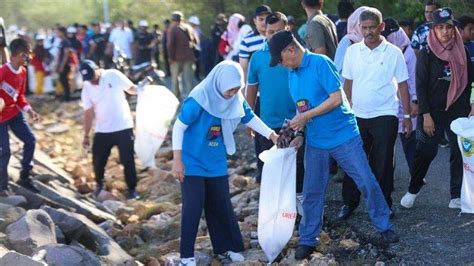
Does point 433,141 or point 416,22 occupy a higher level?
point 416,22

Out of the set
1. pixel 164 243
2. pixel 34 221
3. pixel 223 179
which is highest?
pixel 223 179

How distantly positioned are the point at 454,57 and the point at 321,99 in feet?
4.67

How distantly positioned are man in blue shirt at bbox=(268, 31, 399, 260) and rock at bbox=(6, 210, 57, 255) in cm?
208

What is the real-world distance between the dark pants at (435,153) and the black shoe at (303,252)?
1.37m

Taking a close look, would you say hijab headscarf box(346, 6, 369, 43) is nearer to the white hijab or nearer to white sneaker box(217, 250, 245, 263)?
the white hijab

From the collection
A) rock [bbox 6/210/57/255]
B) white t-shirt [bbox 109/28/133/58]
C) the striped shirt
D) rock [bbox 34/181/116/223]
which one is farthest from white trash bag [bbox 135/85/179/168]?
white t-shirt [bbox 109/28/133/58]

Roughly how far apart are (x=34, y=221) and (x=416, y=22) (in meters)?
7.25

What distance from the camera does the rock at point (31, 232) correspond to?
6586 mm

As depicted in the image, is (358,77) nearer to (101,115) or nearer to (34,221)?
(34,221)

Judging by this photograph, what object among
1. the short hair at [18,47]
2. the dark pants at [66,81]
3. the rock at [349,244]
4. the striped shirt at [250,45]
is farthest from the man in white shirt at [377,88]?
the dark pants at [66,81]

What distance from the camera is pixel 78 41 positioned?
70.1 feet

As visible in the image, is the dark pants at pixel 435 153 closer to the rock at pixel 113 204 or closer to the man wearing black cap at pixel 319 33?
the man wearing black cap at pixel 319 33

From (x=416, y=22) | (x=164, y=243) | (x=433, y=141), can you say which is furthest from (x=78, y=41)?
(x=433, y=141)

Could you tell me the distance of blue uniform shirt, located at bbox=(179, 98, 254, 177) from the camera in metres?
5.95
